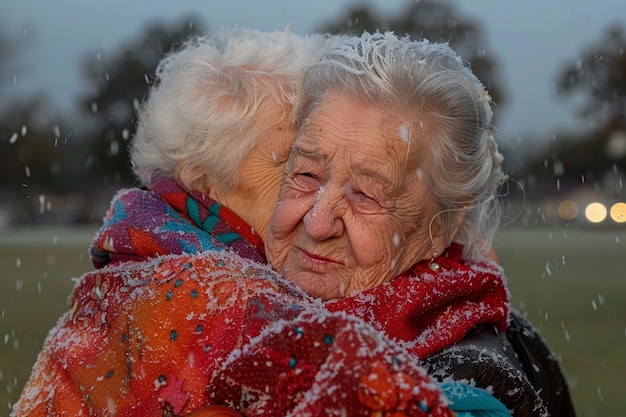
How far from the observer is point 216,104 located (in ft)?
11.1

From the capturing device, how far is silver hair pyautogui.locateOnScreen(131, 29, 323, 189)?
10.9 feet

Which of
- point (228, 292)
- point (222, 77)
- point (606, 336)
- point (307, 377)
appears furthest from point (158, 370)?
point (606, 336)

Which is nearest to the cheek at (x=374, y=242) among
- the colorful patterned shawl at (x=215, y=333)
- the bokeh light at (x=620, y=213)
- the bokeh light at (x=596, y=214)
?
the colorful patterned shawl at (x=215, y=333)

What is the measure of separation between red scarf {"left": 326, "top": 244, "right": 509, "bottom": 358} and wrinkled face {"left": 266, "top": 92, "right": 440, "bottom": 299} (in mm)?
117

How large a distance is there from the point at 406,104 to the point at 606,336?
10346 mm

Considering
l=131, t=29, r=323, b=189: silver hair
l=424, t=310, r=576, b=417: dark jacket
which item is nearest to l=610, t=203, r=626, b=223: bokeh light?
l=424, t=310, r=576, b=417: dark jacket

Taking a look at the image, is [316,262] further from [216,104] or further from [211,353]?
→ [216,104]

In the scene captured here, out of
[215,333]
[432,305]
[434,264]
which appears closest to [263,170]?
[434,264]

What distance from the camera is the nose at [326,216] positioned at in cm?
286

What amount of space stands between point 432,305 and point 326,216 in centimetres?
44

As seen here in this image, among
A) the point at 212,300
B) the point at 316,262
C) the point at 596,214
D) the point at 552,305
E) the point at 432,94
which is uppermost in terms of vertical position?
the point at 432,94

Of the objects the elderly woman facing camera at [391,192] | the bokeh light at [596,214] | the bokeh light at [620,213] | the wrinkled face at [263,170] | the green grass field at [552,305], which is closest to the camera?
the elderly woman facing camera at [391,192]

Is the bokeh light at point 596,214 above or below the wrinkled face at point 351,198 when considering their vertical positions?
below

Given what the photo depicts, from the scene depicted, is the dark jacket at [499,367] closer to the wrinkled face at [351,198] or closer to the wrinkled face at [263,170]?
the wrinkled face at [351,198]
